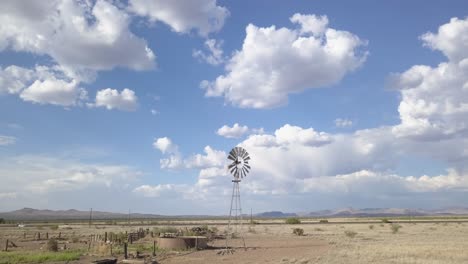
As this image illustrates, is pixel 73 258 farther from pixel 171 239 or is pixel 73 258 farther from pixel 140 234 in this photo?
pixel 140 234

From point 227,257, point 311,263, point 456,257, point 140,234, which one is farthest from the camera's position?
point 140,234

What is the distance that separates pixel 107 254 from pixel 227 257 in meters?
9.19

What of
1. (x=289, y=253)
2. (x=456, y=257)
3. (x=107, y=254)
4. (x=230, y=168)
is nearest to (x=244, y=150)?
(x=230, y=168)

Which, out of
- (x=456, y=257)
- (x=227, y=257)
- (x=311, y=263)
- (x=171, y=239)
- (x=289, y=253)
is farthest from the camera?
(x=171, y=239)

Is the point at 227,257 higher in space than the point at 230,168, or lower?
lower

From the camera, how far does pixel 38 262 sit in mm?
31062

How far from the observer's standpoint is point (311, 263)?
96.4ft

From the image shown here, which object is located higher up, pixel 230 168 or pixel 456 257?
pixel 230 168

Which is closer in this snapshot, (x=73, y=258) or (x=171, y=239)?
(x=73, y=258)

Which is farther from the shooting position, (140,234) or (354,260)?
(140,234)

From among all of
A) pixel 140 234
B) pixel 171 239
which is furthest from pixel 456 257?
pixel 140 234

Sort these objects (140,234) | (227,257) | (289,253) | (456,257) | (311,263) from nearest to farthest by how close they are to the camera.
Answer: (311,263) < (456,257) < (227,257) < (289,253) < (140,234)

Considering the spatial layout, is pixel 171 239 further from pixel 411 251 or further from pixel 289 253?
pixel 411 251

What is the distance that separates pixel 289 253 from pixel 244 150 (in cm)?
951
